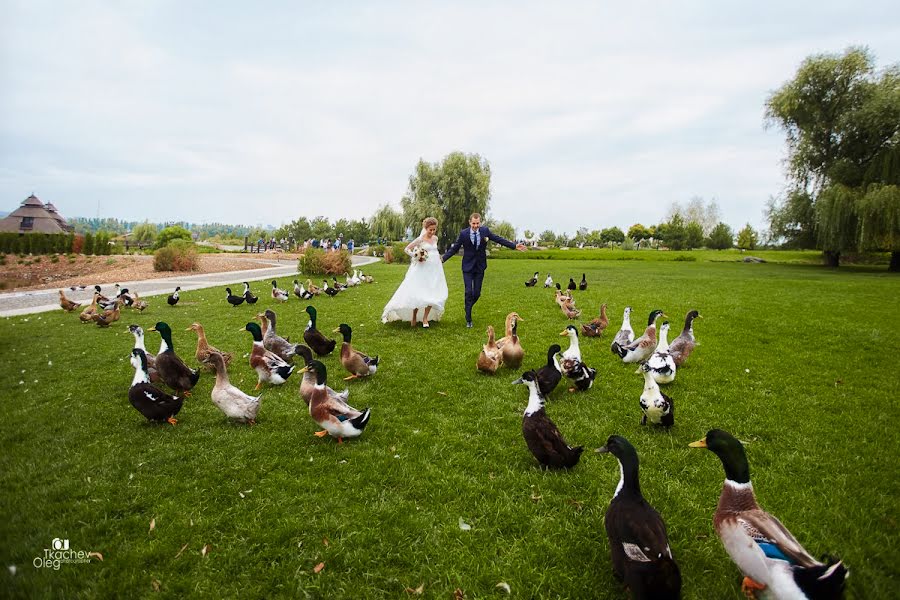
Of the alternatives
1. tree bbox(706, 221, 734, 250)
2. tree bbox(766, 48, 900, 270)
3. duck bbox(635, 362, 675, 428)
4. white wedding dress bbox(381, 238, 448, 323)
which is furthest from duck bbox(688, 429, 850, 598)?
tree bbox(706, 221, 734, 250)

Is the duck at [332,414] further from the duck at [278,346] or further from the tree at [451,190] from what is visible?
the tree at [451,190]

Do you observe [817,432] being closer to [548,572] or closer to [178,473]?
[548,572]

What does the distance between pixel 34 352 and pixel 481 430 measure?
9.47m

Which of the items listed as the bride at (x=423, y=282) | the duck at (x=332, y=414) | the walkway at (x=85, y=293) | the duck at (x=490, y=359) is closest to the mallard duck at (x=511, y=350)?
the duck at (x=490, y=359)

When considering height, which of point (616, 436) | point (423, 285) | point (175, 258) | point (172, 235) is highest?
point (172, 235)

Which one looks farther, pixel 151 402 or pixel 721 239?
pixel 721 239

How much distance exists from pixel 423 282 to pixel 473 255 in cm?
138

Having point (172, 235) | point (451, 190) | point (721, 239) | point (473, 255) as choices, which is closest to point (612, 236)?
point (721, 239)

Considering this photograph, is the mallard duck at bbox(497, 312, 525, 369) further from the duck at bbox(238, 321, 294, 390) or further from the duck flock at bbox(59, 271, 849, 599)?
the duck at bbox(238, 321, 294, 390)

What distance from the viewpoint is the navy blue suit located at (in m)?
9.49

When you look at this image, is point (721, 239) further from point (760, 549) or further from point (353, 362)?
point (760, 549)

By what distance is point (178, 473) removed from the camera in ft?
13.1

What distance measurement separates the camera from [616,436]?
2.94 m

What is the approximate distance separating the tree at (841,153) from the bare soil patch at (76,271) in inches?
1594
